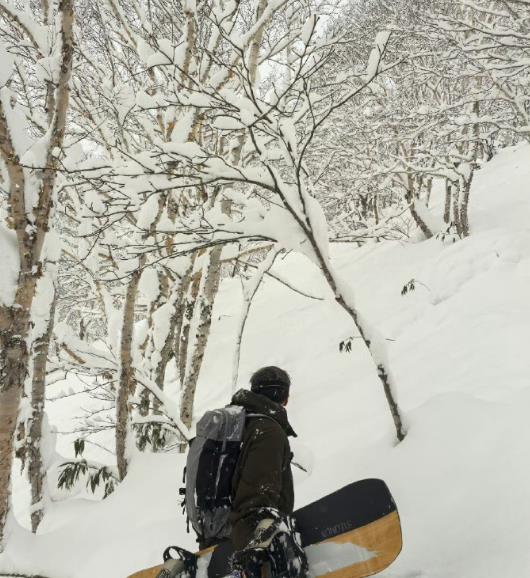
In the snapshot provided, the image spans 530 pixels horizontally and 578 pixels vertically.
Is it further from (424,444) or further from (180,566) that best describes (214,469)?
(424,444)

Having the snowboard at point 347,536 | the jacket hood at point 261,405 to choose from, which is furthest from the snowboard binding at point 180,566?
the jacket hood at point 261,405

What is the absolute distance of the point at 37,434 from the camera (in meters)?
4.34

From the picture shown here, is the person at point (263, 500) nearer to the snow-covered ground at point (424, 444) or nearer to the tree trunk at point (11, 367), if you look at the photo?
the snow-covered ground at point (424, 444)

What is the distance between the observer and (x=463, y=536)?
2.02 m

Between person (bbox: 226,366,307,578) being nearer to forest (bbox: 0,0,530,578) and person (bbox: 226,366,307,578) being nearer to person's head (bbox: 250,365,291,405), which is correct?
person's head (bbox: 250,365,291,405)

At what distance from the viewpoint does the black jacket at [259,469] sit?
1.67 meters

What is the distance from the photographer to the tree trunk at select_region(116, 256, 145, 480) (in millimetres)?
4516

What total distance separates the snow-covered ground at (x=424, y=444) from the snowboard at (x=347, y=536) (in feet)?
1.16

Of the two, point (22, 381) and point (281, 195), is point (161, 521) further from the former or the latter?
point (281, 195)

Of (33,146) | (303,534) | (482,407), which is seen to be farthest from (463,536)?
(33,146)

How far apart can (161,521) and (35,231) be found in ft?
7.30

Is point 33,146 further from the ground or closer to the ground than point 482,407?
further from the ground

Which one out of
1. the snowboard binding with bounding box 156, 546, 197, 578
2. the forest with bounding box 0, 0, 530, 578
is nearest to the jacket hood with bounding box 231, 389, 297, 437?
the snowboard binding with bounding box 156, 546, 197, 578

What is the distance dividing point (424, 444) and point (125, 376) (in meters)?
3.13
